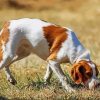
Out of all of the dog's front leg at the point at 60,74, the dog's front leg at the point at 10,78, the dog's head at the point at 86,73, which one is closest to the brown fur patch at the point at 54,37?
the dog's front leg at the point at 60,74

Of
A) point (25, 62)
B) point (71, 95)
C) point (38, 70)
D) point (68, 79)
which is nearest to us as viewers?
point (71, 95)

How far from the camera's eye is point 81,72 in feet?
31.2

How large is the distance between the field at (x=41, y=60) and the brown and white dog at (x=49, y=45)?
1.02ft

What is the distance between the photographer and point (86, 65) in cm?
948

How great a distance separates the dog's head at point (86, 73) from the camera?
9.47 metres

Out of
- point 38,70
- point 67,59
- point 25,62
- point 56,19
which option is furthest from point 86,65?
point 56,19

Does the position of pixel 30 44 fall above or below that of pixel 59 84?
above

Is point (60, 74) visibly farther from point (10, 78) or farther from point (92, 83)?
point (10, 78)

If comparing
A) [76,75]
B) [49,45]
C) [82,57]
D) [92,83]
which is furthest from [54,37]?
[92,83]

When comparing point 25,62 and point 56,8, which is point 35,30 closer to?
point 25,62

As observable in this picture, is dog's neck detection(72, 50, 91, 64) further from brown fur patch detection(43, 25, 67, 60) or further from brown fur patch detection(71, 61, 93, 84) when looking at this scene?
brown fur patch detection(43, 25, 67, 60)

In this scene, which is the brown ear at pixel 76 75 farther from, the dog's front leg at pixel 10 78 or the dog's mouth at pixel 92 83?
the dog's front leg at pixel 10 78

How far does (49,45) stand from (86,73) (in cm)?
92

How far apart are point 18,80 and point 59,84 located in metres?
0.85
